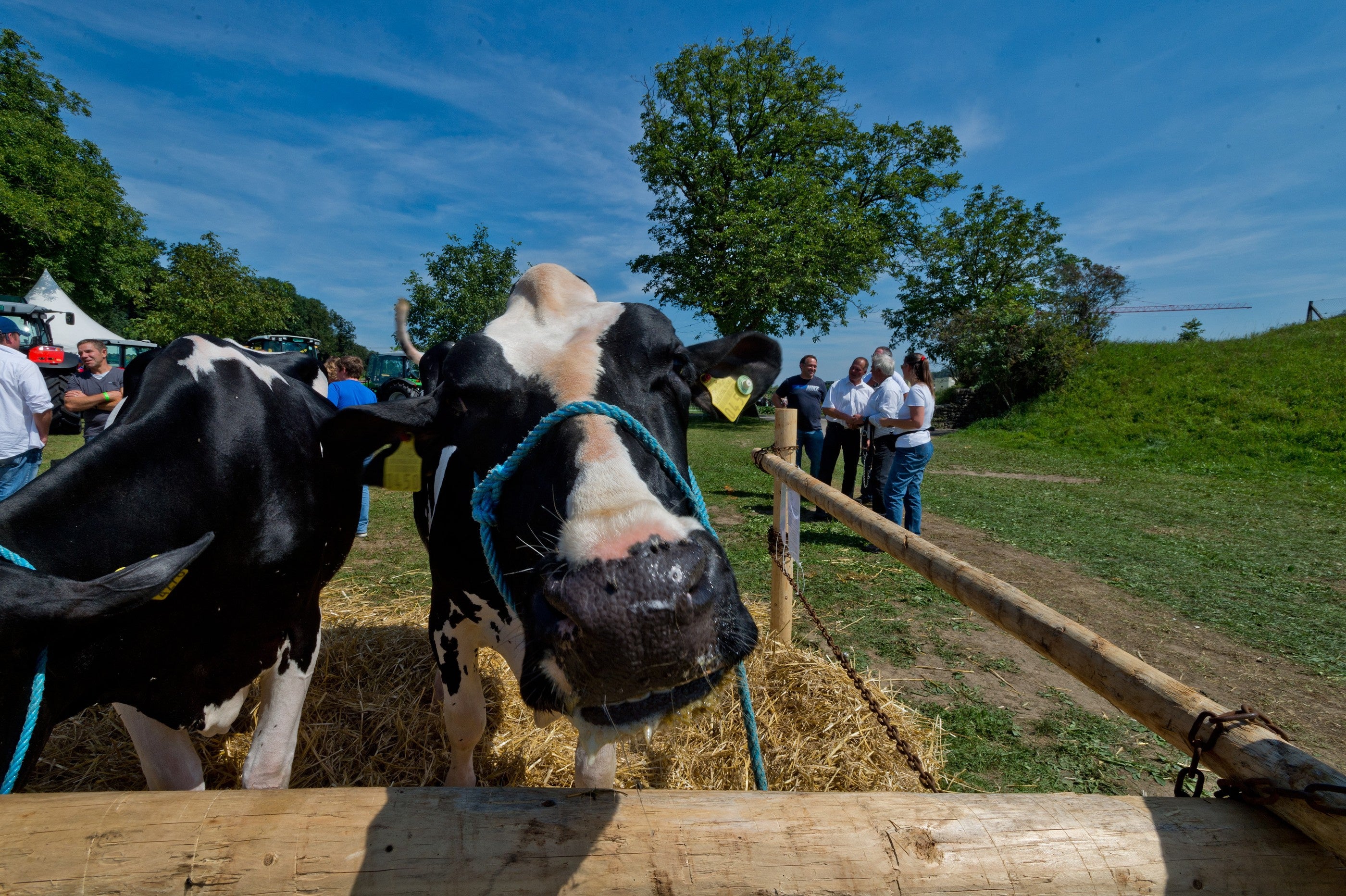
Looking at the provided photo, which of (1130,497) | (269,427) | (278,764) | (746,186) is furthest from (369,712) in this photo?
(746,186)

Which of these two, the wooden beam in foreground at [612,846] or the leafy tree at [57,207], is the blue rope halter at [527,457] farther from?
the leafy tree at [57,207]

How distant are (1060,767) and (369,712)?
391 centimetres

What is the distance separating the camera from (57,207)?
30422 mm

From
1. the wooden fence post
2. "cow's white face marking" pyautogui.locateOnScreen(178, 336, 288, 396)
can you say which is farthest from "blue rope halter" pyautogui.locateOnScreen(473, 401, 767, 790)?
the wooden fence post

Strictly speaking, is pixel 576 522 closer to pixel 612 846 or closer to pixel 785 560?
pixel 612 846

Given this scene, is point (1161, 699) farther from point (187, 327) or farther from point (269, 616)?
point (187, 327)

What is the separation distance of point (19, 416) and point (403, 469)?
15.8 feet

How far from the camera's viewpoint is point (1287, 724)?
371 centimetres

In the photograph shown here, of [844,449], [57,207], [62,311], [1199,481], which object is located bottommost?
[1199,481]

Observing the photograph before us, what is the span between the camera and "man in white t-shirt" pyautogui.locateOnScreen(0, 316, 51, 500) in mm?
5031

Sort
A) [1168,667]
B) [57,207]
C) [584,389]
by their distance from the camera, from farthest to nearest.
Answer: [57,207] < [1168,667] < [584,389]

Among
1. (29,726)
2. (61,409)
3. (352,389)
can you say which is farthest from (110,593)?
(61,409)

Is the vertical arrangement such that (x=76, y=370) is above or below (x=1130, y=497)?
above

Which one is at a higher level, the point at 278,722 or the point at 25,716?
the point at 25,716
